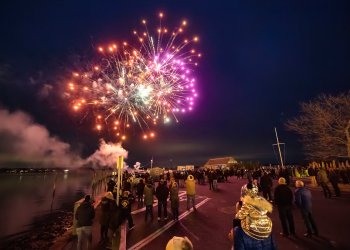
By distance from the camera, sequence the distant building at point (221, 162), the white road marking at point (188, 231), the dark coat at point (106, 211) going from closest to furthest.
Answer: the white road marking at point (188, 231), the dark coat at point (106, 211), the distant building at point (221, 162)

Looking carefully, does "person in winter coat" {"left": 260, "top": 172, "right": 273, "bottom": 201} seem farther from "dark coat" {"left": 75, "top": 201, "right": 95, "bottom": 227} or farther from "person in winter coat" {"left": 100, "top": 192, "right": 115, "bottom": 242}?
"dark coat" {"left": 75, "top": 201, "right": 95, "bottom": 227}

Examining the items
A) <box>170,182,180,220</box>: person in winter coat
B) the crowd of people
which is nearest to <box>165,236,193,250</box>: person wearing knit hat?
the crowd of people

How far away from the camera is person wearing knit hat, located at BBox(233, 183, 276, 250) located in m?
3.27

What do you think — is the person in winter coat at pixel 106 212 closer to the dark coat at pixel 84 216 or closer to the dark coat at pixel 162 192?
the dark coat at pixel 84 216

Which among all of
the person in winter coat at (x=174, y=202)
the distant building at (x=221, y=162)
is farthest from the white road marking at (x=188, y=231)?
the distant building at (x=221, y=162)

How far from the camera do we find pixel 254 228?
328 cm

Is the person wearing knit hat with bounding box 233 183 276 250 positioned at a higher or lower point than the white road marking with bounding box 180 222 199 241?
higher

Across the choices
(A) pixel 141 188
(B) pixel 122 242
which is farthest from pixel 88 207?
(A) pixel 141 188

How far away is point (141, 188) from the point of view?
53.0 ft

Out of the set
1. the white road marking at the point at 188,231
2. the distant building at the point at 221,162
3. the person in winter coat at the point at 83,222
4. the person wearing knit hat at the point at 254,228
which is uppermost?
the distant building at the point at 221,162

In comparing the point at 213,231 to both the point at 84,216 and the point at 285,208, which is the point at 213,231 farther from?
the point at 84,216

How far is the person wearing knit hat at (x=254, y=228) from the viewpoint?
10.7 ft

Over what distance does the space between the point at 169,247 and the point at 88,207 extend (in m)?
5.97

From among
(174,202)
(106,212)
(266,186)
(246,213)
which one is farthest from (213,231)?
(266,186)
